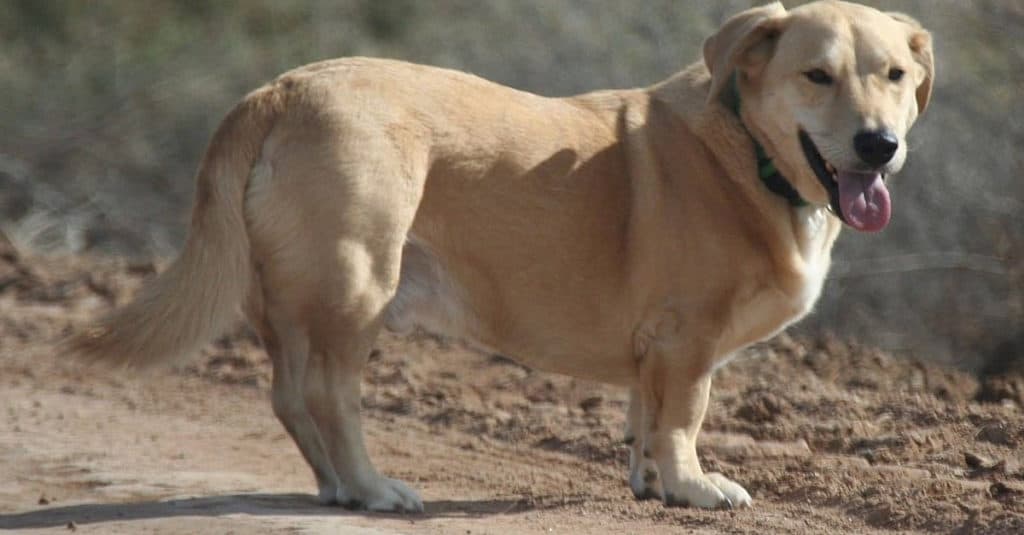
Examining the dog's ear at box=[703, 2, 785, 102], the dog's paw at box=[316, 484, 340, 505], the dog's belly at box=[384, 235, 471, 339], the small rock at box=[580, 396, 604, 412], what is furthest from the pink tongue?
the small rock at box=[580, 396, 604, 412]

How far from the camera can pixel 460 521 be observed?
6.45 meters

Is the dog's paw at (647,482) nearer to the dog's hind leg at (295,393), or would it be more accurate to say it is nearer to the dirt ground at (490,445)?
the dirt ground at (490,445)

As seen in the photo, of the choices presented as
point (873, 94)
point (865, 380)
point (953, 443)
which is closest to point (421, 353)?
point (865, 380)

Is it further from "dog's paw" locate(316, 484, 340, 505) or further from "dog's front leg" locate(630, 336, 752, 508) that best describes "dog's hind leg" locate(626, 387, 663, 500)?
"dog's paw" locate(316, 484, 340, 505)

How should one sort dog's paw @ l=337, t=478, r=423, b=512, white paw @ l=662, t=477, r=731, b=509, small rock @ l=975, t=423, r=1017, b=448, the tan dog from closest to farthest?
the tan dog → dog's paw @ l=337, t=478, r=423, b=512 → white paw @ l=662, t=477, r=731, b=509 → small rock @ l=975, t=423, r=1017, b=448

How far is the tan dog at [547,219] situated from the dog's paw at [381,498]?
0.04 feet

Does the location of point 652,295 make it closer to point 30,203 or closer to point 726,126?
point 726,126

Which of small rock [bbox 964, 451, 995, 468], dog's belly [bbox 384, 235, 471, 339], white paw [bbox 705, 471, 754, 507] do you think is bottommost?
small rock [bbox 964, 451, 995, 468]

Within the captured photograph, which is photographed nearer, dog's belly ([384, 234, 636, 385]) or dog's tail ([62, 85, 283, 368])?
dog's tail ([62, 85, 283, 368])

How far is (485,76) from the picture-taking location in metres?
12.3

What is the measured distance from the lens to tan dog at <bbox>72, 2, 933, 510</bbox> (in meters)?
6.30

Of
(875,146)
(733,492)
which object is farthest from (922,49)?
(733,492)

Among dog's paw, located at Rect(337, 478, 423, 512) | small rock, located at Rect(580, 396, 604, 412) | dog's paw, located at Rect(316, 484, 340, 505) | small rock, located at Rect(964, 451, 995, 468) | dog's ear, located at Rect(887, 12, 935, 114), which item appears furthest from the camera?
small rock, located at Rect(580, 396, 604, 412)

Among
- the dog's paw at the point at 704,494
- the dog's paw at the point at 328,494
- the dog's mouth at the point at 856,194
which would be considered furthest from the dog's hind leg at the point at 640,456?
the dog's paw at the point at 328,494
